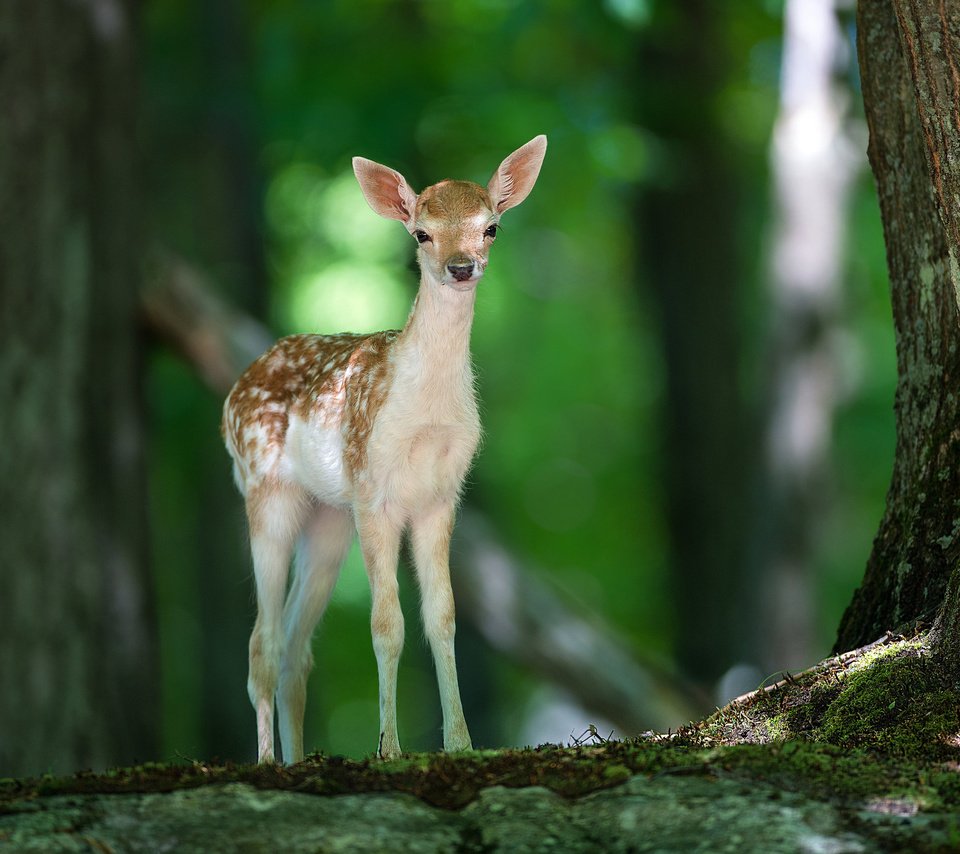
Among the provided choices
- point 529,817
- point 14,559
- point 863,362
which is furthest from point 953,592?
point 863,362

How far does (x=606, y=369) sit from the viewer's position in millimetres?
23672

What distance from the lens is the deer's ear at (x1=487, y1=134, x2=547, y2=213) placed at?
5676 millimetres

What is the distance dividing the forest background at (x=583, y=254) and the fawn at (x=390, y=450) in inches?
30.1

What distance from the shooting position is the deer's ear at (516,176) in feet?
18.6

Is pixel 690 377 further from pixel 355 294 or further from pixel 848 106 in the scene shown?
pixel 355 294

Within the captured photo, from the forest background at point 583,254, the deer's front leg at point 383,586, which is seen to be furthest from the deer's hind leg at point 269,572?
the forest background at point 583,254

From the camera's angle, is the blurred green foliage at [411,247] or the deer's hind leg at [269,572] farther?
the blurred green foliage at [411,247]

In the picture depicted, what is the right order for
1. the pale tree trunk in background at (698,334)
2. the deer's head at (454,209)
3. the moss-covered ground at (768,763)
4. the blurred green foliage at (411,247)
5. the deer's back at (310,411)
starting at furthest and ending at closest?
1. the pale tree trunk in background at (698,334)
2. the blurred green foliage at (411,247)
3. the deer's back at (310,411)
4. the deer's head at (454,209)
5. the moss-covered ground at (768,763)

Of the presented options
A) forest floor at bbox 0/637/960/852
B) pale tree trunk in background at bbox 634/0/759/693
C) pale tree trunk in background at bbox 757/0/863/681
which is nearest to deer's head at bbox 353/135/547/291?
forest floor at bbox 0/637/960/852

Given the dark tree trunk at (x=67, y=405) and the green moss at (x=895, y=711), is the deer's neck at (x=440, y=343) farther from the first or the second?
the dark tree trunk at (x=67, y=405)

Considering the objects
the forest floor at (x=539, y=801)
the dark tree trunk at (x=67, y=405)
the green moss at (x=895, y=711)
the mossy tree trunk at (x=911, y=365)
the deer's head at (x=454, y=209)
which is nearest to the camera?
the forest floor at (x=539, y=801)

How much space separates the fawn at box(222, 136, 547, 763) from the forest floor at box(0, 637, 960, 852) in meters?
1.02

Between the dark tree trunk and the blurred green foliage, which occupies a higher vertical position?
the blurred green foliage

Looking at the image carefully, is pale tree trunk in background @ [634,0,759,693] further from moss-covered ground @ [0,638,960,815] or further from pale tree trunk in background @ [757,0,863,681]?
moss-covered ground @ [0,638,960,815]
